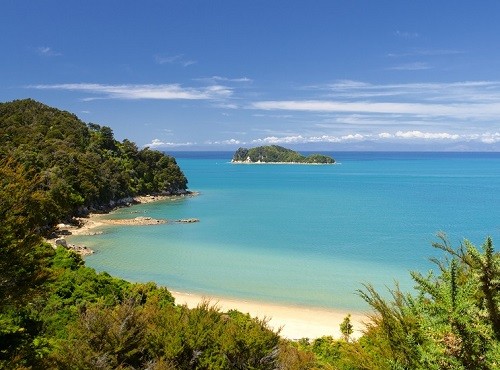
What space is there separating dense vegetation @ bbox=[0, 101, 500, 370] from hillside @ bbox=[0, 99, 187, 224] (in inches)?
1281

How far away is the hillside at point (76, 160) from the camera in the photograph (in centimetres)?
5016

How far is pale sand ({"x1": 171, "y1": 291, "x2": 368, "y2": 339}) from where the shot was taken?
868 inches

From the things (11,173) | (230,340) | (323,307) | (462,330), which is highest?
(11,173)

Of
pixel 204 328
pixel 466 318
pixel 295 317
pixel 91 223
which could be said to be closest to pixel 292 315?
pixel 295 317


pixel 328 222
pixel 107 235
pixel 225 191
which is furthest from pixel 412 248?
pixel 225 191

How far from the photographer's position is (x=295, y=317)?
24281 mm

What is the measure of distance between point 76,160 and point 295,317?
4395cm

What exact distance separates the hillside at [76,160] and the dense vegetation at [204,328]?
3253 cm

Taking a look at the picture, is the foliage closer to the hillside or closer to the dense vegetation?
the dense vegetation

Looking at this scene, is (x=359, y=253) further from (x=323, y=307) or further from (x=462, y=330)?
(x=462, y=330)

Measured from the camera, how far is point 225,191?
94.6 m

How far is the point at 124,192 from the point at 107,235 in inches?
985

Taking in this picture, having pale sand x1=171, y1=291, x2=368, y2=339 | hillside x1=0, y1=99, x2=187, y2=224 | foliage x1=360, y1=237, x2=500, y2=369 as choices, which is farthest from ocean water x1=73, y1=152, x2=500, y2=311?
foliage x1=360, y1=237, x2=500, y2=369

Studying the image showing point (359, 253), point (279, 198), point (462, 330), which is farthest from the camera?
point (279, 198)
